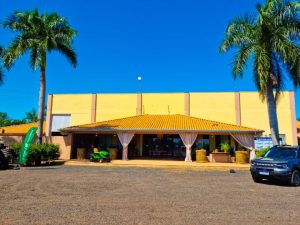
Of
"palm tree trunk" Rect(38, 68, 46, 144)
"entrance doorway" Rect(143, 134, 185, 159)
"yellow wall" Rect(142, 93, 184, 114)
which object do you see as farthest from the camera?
"yellow wall" Rect(142, 93, 184, 114)

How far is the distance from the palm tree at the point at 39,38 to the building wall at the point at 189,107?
9.12m

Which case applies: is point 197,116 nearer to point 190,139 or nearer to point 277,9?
point 190,139

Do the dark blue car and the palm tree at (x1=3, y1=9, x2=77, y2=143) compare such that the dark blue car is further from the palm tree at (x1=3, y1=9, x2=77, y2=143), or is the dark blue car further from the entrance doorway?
the palm tree at (x1=3, y1=9, x2=77, y2=143)

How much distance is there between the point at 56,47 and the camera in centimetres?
2355

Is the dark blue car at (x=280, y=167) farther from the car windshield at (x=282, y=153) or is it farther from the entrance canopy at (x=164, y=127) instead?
the entrance canopy at (x=164, y=127)

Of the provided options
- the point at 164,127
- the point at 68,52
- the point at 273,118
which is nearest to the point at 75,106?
the point at 68,52

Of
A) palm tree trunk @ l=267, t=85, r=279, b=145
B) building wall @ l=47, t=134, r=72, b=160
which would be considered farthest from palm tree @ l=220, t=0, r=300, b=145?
building wall @ l=47, t=134, r=72, b=160

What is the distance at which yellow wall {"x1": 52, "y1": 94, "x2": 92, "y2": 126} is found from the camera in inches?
1268

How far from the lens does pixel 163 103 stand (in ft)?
104

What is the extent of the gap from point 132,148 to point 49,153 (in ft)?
29.7

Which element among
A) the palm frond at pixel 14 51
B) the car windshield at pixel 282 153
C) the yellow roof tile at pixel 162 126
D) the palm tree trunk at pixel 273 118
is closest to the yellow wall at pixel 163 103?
the yellow roof tile at pixel 162 126

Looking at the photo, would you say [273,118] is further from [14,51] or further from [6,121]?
[6,121]

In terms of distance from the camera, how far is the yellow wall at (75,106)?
106 ft

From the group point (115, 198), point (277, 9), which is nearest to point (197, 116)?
point (277, 9)
